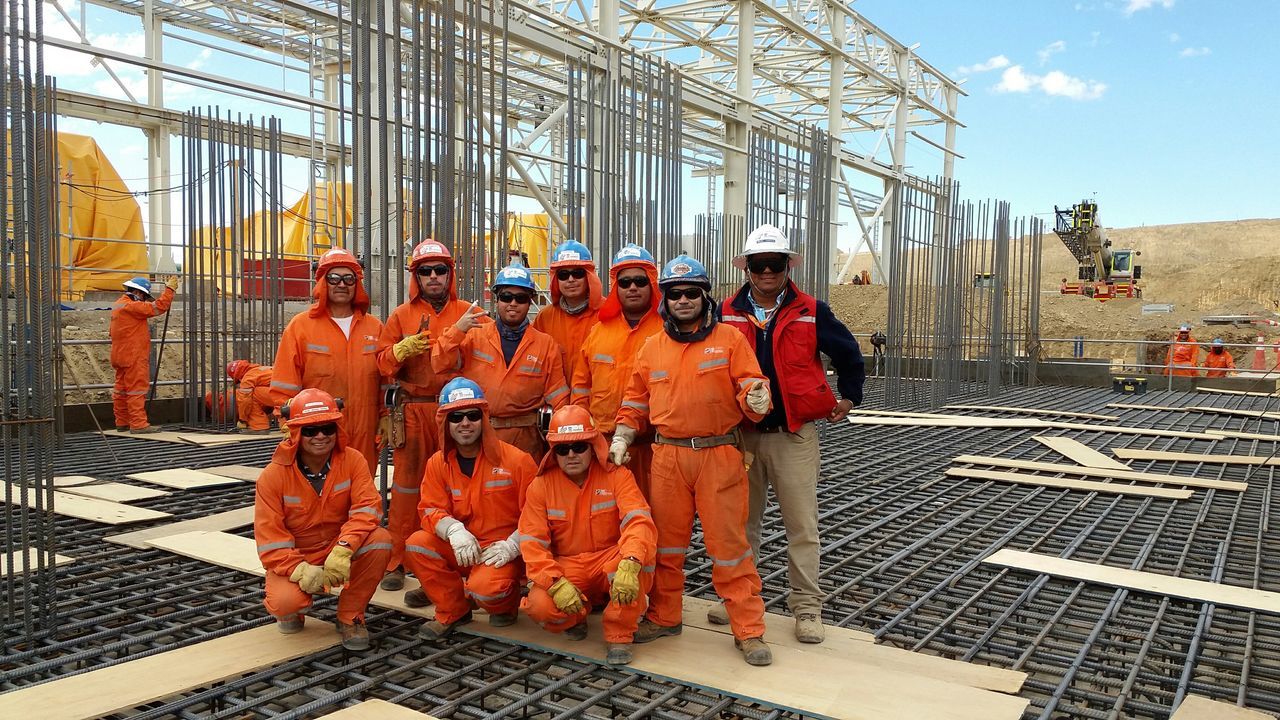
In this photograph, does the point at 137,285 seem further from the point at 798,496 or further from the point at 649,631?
the point at 798,496

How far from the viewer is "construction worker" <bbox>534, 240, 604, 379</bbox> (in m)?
4.70

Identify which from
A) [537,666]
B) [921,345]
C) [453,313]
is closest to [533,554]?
[537,666]

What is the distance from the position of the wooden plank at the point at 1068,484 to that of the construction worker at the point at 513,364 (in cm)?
506

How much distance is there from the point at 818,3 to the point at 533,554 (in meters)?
20.4

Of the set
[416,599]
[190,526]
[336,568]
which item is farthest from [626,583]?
[190,526]

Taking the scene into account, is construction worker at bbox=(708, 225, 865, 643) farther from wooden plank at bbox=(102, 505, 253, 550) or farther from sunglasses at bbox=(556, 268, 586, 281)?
wooden plank at bbox=(102, 505, 253, 550)

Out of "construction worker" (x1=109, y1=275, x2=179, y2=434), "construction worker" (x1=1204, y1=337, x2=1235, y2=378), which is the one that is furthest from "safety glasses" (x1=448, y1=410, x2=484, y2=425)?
"construction worker" (x1=1204, y1=337, x2=1235, y2=378)

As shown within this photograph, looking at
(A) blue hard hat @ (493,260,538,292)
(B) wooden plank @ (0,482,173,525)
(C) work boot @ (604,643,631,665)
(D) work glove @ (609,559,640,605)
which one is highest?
(A) blue hard hat @ (493,260,538,292)

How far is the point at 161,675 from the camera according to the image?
3453 millimetres

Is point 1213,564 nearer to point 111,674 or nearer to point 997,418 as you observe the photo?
point 111,674

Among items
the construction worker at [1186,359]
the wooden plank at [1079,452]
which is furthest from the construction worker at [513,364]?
the construction worker at [1186,359]

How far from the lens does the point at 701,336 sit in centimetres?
395

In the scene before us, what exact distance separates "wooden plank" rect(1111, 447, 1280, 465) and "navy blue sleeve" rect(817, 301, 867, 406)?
628 centimetres

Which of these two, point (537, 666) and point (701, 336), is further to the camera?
point (701, 336)
